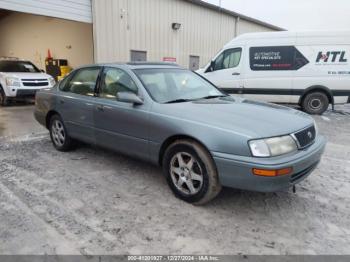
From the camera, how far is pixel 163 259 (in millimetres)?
2381

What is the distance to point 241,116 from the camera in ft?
10.2

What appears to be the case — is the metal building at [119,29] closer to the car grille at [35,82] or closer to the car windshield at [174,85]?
the car grille at [35,82]

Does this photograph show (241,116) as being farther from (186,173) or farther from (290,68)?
(290,68)

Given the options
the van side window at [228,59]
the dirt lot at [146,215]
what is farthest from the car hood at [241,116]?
the van side window at [228,59]

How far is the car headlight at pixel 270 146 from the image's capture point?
8.86ft

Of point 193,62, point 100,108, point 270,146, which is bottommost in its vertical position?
point 270,146

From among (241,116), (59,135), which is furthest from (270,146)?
(59,135)

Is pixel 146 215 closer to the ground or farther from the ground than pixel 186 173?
closer to the ground

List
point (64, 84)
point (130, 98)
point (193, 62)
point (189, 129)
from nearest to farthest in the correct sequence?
point (189, 129), point (130, 98), point (64, 84), point (193, 62)

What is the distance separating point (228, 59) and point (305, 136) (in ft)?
20.9

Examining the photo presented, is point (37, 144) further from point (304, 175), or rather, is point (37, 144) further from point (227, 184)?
point (304, 175)

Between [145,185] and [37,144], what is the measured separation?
9.26ft

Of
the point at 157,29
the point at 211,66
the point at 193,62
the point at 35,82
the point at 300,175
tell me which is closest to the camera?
the point at 300,175

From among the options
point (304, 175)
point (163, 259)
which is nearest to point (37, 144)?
point (163, 259)
